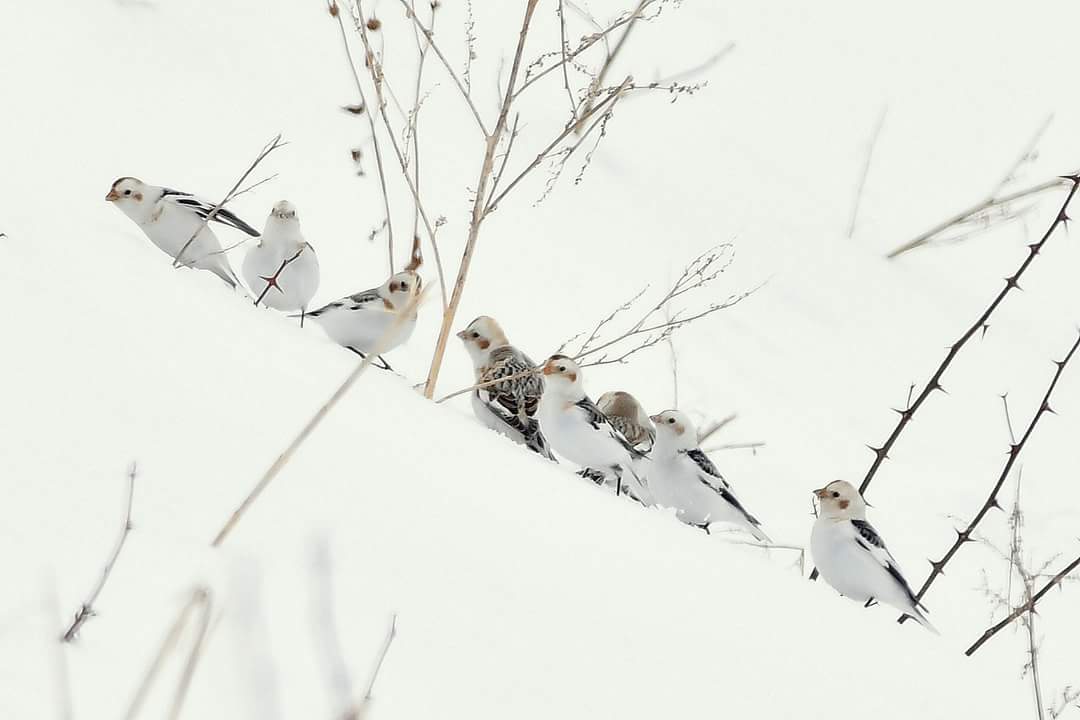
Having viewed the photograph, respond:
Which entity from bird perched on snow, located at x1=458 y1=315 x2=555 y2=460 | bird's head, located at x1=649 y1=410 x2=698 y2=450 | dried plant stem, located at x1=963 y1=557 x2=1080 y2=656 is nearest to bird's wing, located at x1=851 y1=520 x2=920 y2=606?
dried plant stem, located at x1=963 y1=557 x2=1080 y2=656

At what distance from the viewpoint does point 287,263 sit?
414cm

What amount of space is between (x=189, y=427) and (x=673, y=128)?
6.28 meters

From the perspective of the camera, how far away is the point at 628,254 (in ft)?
21.8

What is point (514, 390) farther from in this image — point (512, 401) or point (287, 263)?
point (287, 263)

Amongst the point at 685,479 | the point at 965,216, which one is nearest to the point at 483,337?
the point at 685,479

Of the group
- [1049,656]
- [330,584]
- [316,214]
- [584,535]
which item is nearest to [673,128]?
[316,214]

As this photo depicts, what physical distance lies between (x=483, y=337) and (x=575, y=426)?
96 centimetres

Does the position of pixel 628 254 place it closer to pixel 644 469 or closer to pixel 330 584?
pixel 644 469

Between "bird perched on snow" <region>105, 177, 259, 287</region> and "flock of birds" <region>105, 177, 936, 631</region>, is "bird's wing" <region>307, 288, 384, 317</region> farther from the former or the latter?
"bird perched on snow" <region>105, 177, 259, 287</region>

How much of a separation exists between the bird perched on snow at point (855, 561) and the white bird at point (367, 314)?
1.40 m

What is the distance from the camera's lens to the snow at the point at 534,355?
5.66 ft

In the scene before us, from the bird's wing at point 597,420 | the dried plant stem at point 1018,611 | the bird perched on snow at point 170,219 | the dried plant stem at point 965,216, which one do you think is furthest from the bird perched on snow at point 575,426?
the dried plant stem at point 965,216

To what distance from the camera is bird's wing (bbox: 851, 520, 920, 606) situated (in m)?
3.56

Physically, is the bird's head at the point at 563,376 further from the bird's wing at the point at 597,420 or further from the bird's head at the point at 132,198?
the bird's head at the point at 132,198
